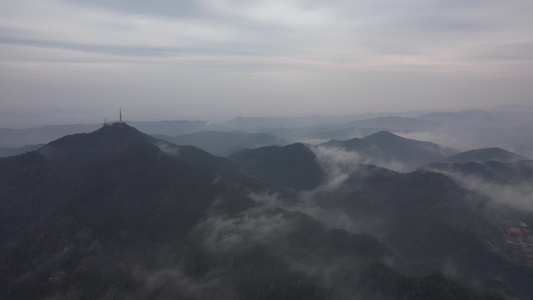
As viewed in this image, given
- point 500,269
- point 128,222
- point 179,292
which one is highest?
point 128,222

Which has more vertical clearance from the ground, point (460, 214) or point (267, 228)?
point (267, 228)

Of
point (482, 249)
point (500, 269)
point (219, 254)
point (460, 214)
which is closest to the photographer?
point (219, 254)

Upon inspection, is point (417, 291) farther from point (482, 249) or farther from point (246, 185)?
point (246, 185)

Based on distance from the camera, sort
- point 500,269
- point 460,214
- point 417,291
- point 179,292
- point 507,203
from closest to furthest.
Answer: point 417,291 → point 179,292 → point 500,269 → point 460,214 → point 507,203

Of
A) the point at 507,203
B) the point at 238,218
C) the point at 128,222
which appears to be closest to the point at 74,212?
the point at 128,222

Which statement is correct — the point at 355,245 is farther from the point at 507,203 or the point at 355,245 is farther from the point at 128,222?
the point at 507,203

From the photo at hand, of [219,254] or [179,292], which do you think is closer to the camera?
[179,292]

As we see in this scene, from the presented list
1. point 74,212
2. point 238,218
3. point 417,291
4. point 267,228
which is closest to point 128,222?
point 74,212
